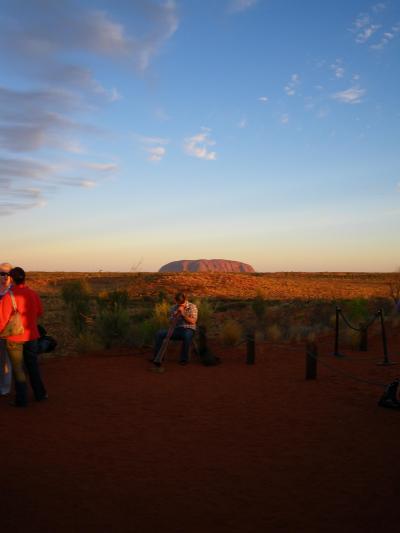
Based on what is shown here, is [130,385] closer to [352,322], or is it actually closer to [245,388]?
[245,388]

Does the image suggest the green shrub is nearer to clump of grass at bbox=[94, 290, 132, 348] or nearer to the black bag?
clump of grass at bbox=[94, 290, 132, 348]

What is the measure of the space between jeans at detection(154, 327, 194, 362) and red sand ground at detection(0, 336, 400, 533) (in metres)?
1.54

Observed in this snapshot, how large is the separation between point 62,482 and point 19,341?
9.13 feet

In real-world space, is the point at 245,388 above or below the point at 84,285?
below

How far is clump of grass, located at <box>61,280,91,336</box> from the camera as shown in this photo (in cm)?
1461

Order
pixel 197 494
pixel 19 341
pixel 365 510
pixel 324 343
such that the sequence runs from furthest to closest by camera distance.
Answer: pixel 324 343 < pixel 19 341 < pixel 197 494 < pixel 365 510

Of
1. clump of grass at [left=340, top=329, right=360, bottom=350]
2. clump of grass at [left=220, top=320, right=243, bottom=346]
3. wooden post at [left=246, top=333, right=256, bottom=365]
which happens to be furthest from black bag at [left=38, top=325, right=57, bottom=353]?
clump of grass at [left=340, top=329, right=360, bottom=350]

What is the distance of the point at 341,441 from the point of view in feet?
18.5

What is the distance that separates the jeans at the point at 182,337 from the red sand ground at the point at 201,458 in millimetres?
1539

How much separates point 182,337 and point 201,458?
555cm

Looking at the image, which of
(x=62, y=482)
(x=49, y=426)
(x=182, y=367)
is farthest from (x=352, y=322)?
(x=62, y=482)

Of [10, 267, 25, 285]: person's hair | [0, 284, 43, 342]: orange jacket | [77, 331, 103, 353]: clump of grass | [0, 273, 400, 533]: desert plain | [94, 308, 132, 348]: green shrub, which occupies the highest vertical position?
[10, 267, 25, 285]: person's hair

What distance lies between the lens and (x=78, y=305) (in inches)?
617

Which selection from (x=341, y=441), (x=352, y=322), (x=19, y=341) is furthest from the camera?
(x=352, y=322)
